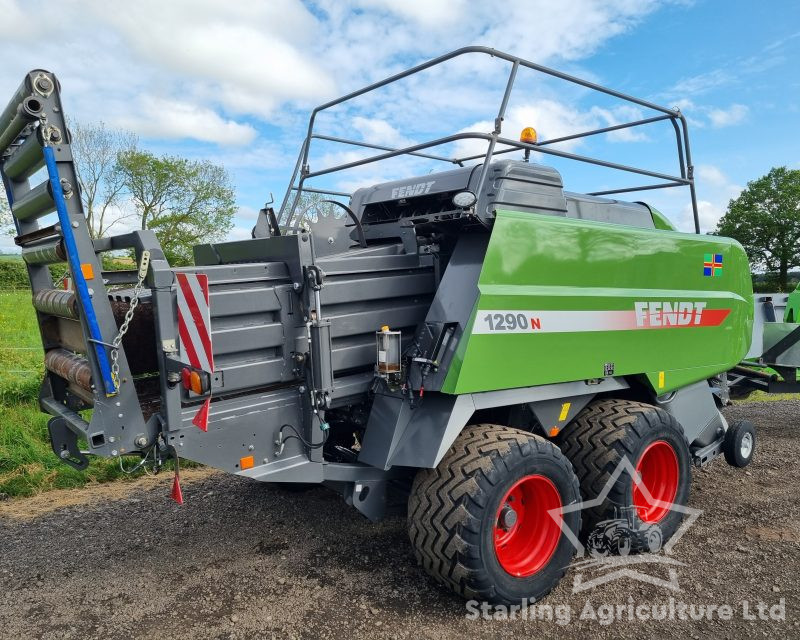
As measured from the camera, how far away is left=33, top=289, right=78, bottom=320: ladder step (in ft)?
9.22

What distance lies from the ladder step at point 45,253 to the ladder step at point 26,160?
350 mm

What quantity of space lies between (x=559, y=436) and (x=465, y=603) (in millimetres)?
1257

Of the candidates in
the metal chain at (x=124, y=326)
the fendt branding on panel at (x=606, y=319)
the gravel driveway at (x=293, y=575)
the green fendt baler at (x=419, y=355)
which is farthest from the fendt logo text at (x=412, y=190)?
the gravel driveway at (x=293, y=575)

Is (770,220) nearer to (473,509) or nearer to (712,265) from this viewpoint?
(712,265)

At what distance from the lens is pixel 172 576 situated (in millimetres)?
3516

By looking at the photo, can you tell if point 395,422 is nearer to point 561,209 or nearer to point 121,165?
point 561,209

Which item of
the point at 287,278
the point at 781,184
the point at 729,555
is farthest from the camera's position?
the point at 781,184

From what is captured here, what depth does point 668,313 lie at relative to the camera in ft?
A: 13.3

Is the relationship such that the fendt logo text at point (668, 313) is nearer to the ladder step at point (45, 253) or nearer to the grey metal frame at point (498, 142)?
the grey metal frame at point (498, 142)

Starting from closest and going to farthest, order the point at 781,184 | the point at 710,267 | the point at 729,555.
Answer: the point at 729,555, the point at 710,267, the point at 781,184

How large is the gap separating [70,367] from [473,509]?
2.10 metres

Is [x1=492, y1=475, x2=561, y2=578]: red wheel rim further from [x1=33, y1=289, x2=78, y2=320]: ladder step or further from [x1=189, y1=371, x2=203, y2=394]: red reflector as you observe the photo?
[x1=33, y1=289, x2=78, y2=320]: ladder step

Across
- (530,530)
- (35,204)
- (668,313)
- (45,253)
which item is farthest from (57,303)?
(668,313)

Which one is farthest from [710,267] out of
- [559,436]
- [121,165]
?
[121,165]
